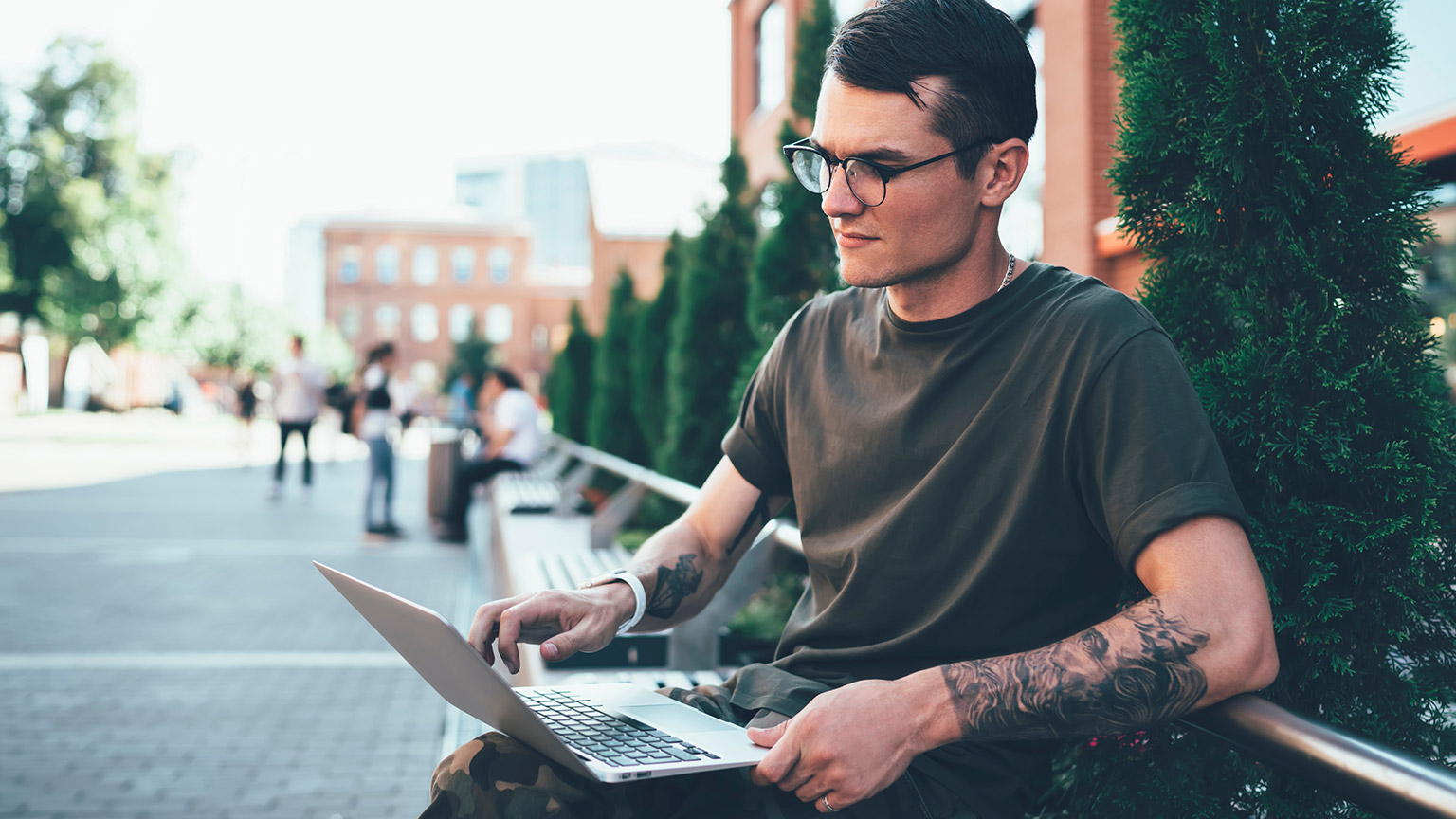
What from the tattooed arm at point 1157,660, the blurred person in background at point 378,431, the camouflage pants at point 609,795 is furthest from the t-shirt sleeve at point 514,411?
the tattooed arm at point 1157,660

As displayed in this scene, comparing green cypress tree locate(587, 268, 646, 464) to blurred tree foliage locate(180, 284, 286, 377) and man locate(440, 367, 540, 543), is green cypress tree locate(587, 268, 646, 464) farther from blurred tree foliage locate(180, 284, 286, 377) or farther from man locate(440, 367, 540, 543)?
blurred tree foliage locate(180, 284, 286, 377)

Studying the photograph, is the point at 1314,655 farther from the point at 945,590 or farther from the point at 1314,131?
the point at 1314,131

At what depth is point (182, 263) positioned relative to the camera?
134ft

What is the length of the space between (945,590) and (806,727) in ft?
1.28

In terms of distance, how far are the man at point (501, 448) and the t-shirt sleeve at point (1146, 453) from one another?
9827 mm

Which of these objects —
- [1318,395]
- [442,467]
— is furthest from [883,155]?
[442,467]

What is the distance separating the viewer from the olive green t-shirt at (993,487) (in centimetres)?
154

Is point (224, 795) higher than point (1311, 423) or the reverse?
the reverse

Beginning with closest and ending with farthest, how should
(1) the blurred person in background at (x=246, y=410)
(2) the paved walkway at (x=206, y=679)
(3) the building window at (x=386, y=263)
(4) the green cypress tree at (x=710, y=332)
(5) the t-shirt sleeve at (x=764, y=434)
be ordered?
1. (5) the t-shirt sleeve at (x=764, y=434)
2. (2) the paved walkway at (x=206, y=679)
3. (4) the green cypress tree at (x=710, y=332)
4. (1) the blurred person in background at (x=246, y=410)
5. (3) the building window at (x=386, y=263)

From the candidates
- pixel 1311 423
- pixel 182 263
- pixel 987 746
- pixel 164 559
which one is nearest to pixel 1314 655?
pixel 1311 423

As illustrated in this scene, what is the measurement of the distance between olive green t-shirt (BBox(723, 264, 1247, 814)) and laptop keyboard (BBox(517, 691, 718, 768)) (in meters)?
0.27

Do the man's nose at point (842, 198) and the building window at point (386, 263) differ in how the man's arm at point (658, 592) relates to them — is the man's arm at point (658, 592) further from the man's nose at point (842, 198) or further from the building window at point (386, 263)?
the building window at point (386, 263)

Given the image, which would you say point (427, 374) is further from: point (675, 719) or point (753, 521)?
point (675, 719)

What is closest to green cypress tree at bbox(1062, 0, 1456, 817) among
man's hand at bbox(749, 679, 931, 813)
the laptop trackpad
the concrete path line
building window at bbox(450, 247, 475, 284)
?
man's hand at bbox(749, 679, 931, 813)
